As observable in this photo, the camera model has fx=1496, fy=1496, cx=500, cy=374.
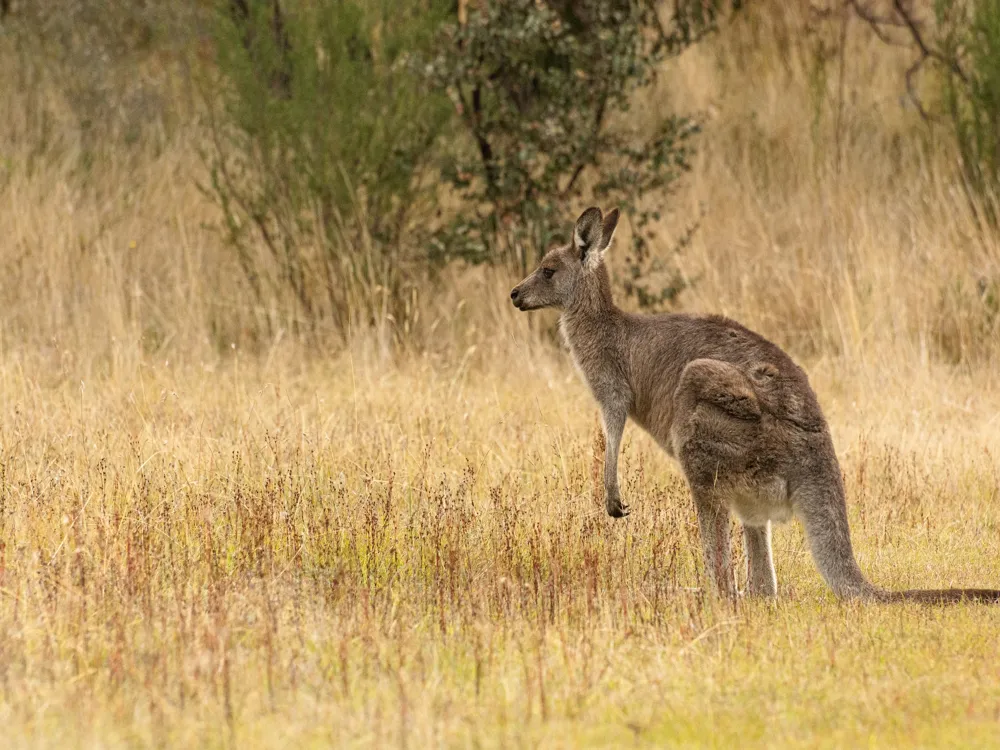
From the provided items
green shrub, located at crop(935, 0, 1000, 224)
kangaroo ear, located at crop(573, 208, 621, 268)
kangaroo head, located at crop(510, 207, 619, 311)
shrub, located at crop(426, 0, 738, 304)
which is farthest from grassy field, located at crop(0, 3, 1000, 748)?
kangaroo ear, located at crop(573, 208, 621, 268)

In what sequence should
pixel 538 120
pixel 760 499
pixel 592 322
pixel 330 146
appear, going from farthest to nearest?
1. pixel 538 120
2. pixel 330 146
3. pixel 592 322
4. pixel 760 499

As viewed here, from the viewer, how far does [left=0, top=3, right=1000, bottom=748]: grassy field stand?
469 cm

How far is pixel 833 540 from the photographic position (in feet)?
19.1

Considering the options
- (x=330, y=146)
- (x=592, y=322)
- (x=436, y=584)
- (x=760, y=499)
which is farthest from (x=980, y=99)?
(x=436, y=584)

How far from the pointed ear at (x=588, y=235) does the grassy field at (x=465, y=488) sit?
3.62ft

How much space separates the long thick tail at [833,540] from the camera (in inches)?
226

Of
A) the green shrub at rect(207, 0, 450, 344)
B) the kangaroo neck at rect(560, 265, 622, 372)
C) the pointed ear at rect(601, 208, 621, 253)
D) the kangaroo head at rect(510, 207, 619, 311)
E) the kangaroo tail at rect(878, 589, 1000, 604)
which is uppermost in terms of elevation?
the green shrub at rect(207, 0, 450, 344)

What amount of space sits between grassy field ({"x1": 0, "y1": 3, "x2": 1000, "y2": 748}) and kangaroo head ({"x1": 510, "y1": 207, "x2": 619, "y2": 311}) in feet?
2.96

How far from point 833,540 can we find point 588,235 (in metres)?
2.30

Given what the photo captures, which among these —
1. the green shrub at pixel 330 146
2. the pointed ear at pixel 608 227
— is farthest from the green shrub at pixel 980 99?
the pointed ear at pixel 608 227

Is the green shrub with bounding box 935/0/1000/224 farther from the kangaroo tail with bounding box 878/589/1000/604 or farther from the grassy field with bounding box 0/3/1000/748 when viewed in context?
the kangaroo tail with bounding box 878/589/1000/604

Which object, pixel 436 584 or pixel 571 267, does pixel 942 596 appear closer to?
pixel 436 584

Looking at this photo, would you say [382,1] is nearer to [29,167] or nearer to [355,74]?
[355,74]

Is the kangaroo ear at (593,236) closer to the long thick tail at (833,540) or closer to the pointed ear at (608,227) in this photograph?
the pointed ear at (608,227)
